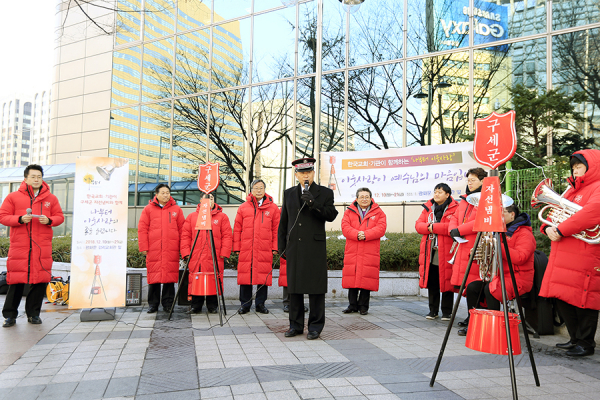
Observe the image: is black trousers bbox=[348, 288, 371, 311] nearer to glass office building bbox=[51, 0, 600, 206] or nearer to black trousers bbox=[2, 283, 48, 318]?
black trousers bbox=[2, 283, 48, 318]

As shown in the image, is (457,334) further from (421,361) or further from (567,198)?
(567,198)

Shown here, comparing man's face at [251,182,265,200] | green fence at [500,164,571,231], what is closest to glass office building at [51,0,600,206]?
man's face at [251,182,265,200]

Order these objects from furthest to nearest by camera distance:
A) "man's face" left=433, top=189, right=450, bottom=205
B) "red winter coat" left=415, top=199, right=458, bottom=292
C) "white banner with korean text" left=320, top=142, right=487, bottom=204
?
1. "white banner with korean text" left=320, top=142, right=487, bottom=204
2. "man's face" left=433, top=189, right=450, bottom=205
3. "red winter coat" left=415, top=199, right=458, bottom=292

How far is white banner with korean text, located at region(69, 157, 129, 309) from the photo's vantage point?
6543mm

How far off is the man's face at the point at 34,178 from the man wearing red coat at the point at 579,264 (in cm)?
633

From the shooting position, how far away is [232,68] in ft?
56.6

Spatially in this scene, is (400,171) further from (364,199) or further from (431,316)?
(431,316)

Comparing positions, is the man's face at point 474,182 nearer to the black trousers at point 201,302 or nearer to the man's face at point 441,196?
the man's face at point 441,196

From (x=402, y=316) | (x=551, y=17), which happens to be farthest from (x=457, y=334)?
(x=551, y=17)

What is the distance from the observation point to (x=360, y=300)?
285 inches

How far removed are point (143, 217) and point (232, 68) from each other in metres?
11.3

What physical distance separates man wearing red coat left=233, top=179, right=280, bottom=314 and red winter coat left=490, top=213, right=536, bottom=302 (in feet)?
11.1

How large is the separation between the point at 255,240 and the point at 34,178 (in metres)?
3.20

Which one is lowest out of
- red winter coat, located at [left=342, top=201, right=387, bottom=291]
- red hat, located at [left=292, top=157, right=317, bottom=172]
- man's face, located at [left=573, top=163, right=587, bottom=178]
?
red winter coat, located at [left=342, top=201, right=387, bottom=291]
